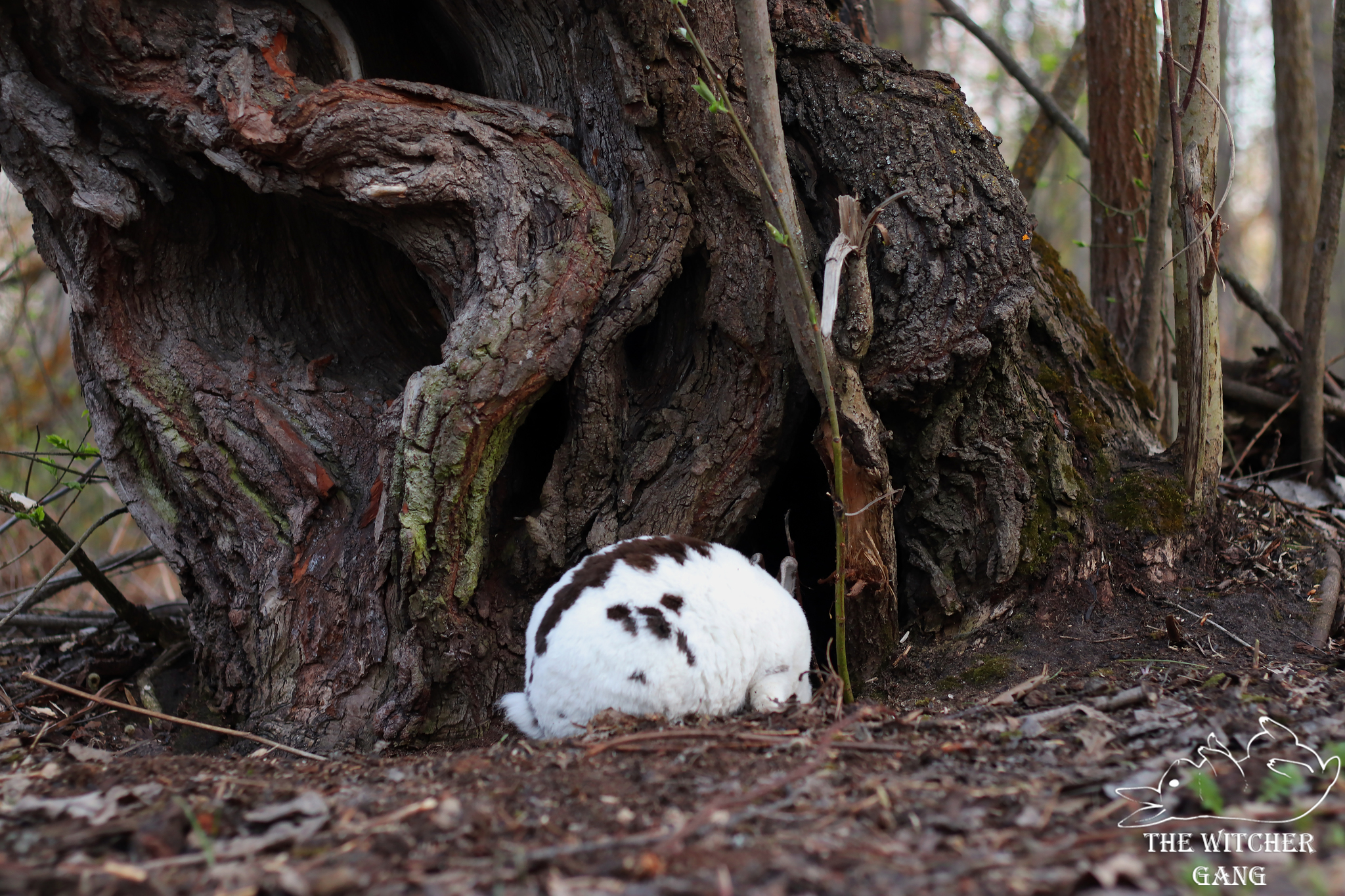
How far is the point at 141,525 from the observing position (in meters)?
4.34

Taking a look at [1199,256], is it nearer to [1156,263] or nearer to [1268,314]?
[1156,263]

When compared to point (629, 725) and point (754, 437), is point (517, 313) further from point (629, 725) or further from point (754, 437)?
point (629, 725)

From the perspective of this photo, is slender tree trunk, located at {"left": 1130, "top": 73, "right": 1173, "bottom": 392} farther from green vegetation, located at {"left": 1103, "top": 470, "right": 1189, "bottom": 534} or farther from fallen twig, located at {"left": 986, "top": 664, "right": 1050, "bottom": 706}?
fallen twig, located at {"left": 986, "top": 664, "right": 1050, "bottom": 706}

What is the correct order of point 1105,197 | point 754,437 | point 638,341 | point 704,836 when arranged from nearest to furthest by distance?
1. point 704,836
2. point 754,437
3. point 638,341
4. point 1105,197

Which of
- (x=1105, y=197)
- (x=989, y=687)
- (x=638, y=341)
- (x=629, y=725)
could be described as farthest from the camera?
(x=1105, y=197)

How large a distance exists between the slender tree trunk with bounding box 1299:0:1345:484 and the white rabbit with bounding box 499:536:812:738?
147 inches

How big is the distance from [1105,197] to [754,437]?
11.5 ft

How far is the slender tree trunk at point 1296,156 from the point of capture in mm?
5930

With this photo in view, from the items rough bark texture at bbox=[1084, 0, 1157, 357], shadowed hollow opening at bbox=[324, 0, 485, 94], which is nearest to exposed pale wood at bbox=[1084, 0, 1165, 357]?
rough bark texture at bbox=[1084, 0, 1157, 357]

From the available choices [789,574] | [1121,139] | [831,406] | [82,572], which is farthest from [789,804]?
[1121,139]

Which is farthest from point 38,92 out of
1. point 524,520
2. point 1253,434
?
point 1253,434

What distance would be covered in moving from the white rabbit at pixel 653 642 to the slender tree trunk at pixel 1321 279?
147 inches

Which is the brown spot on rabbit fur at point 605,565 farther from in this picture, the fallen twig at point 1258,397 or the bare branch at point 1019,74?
the bare branch at point 1019,74

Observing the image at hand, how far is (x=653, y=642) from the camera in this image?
3150mm
